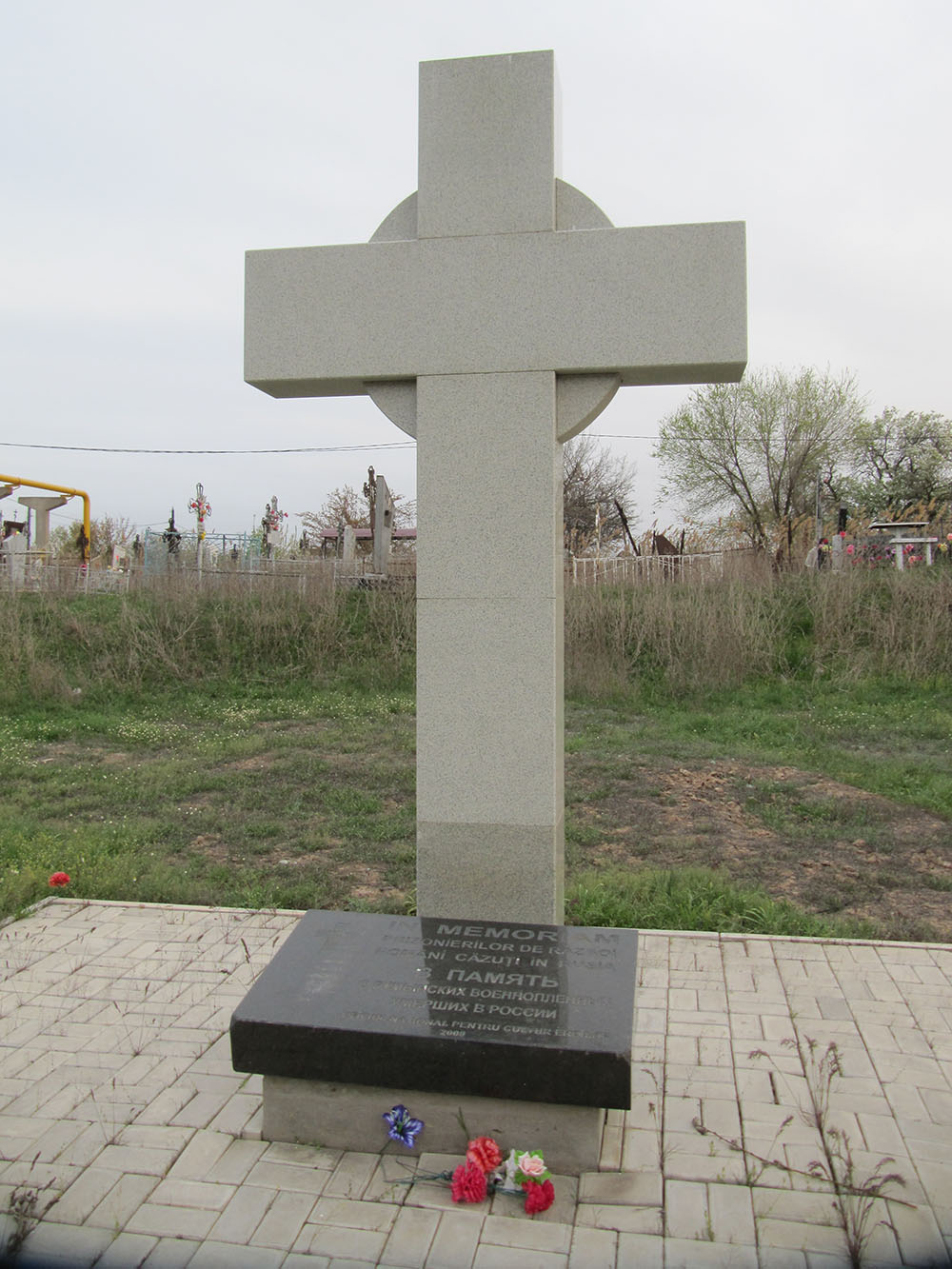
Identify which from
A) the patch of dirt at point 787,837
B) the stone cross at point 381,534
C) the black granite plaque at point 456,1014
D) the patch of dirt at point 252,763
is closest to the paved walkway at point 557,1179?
the black granite plaque at point 456,1014

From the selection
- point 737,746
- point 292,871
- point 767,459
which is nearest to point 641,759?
point 737,746

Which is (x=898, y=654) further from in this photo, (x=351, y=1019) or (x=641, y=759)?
(x=351, y=1019)

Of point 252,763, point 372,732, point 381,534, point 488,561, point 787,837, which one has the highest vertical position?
point 381,534

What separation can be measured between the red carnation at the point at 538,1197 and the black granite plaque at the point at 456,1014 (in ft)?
0.66

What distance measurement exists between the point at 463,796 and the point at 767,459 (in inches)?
1206

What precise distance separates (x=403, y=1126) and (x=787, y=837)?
14.9 feet

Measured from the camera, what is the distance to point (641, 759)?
8898mm

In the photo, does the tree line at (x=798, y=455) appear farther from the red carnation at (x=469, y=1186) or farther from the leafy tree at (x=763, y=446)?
the red carnation at (x=469, y=1186)

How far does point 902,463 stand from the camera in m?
35.1

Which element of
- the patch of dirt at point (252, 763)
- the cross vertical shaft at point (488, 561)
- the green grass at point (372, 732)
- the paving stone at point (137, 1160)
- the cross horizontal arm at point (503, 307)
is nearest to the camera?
the paving stone at point (137, 1160)

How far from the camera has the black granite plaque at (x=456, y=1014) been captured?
2.66m

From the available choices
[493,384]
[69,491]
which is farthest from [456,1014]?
[69,491]

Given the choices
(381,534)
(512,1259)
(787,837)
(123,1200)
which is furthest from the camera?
(381,534)

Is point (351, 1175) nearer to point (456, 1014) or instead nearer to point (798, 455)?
point (456, 1014)
